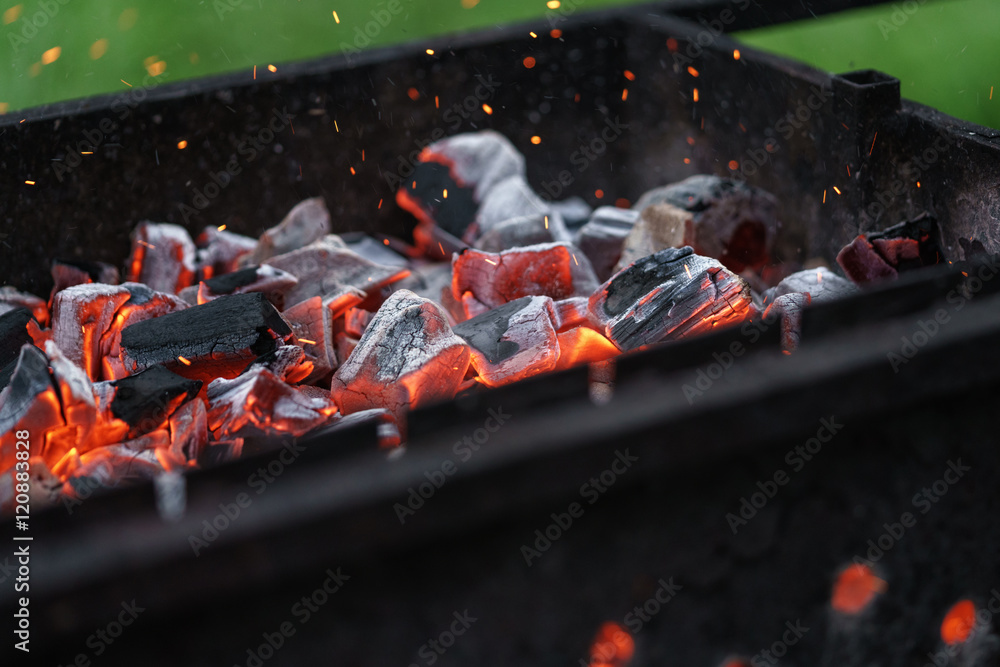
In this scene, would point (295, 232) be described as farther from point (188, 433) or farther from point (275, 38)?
point (275, 38)

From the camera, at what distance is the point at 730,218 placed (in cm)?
176

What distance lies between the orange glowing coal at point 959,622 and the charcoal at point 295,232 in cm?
145

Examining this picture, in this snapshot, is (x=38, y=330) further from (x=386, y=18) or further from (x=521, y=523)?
(x=386, y=18)

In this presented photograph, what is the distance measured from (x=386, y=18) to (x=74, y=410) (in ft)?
9.22

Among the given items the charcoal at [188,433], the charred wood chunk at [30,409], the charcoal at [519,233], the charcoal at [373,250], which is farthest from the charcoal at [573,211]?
the charred wood chunk at [30,409]

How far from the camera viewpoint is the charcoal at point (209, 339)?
128 centimetres

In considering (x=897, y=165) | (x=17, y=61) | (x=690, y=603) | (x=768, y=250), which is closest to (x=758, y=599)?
(x=690, y=603)

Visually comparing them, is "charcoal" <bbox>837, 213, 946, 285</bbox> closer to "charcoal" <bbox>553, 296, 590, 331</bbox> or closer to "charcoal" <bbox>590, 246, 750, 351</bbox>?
"charcoal" <bbox>590, 246, 750, 351</bbox>

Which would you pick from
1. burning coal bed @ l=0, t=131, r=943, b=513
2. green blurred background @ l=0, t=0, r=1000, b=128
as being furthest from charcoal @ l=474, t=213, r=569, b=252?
green blurred background @ l=0, t=0, r=1000, b=128

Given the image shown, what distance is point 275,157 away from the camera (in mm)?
1964

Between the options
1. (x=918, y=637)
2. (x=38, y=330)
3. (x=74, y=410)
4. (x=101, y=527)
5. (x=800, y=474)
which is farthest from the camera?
(x=38, y=330)

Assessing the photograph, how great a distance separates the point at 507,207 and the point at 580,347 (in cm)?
70

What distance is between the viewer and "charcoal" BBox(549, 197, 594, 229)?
2.17m

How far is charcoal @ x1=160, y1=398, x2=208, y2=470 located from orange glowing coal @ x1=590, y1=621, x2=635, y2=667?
593mm
